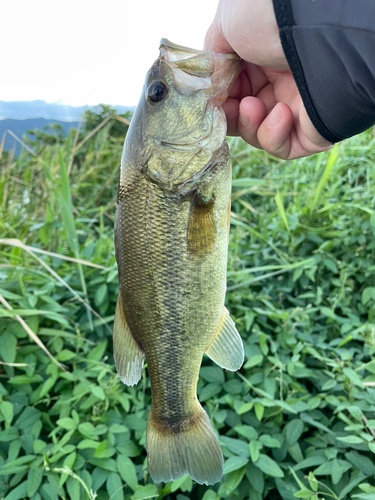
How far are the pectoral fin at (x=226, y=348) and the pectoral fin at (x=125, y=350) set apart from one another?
0.92ft

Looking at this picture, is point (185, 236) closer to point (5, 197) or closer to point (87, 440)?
point (87, 440)

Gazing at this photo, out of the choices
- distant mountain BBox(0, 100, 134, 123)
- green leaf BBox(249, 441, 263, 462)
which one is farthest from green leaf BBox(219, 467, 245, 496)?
distant mountain BBox(0, 100, 134, 123)

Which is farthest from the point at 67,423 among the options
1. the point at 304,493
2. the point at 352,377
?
the point at 352,377

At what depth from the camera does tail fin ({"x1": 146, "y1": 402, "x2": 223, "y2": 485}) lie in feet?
4.18

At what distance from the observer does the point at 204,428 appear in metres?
1.36

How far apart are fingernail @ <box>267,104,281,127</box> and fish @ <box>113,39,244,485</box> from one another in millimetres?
284

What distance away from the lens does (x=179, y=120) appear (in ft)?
4.22

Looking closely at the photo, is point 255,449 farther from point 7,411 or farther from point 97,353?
point 7,411

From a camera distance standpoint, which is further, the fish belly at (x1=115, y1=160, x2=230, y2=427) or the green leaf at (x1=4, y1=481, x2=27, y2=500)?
the green leaf at (x1=4, y1=481, x2=27, y2=500)

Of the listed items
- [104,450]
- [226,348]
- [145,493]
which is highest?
[226,348]

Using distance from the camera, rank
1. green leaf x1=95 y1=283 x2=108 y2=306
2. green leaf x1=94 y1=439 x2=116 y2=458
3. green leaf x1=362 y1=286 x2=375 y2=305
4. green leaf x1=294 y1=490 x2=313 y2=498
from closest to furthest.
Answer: green leaf x1=294 y1=490 x2=313 y2=498
green leaf x1=94 y1=439 x2=116 y2=458
green leaf x1=95 y1=283 x2=108 y2=306
green leaf x1=362 y1=286 x2=375 y2=305

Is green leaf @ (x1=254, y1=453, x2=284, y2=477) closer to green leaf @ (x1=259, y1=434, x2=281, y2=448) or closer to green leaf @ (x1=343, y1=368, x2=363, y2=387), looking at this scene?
green leaf @ (x1=259, y1=434, x2=281, y2=448)

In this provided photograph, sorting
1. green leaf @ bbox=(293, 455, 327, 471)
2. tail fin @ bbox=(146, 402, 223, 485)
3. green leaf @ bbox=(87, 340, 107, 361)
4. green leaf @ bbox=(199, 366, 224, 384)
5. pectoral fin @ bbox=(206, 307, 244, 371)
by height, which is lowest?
green leaf @ bbox=(293, 455, 327, 471)

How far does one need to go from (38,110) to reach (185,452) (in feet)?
16.8
